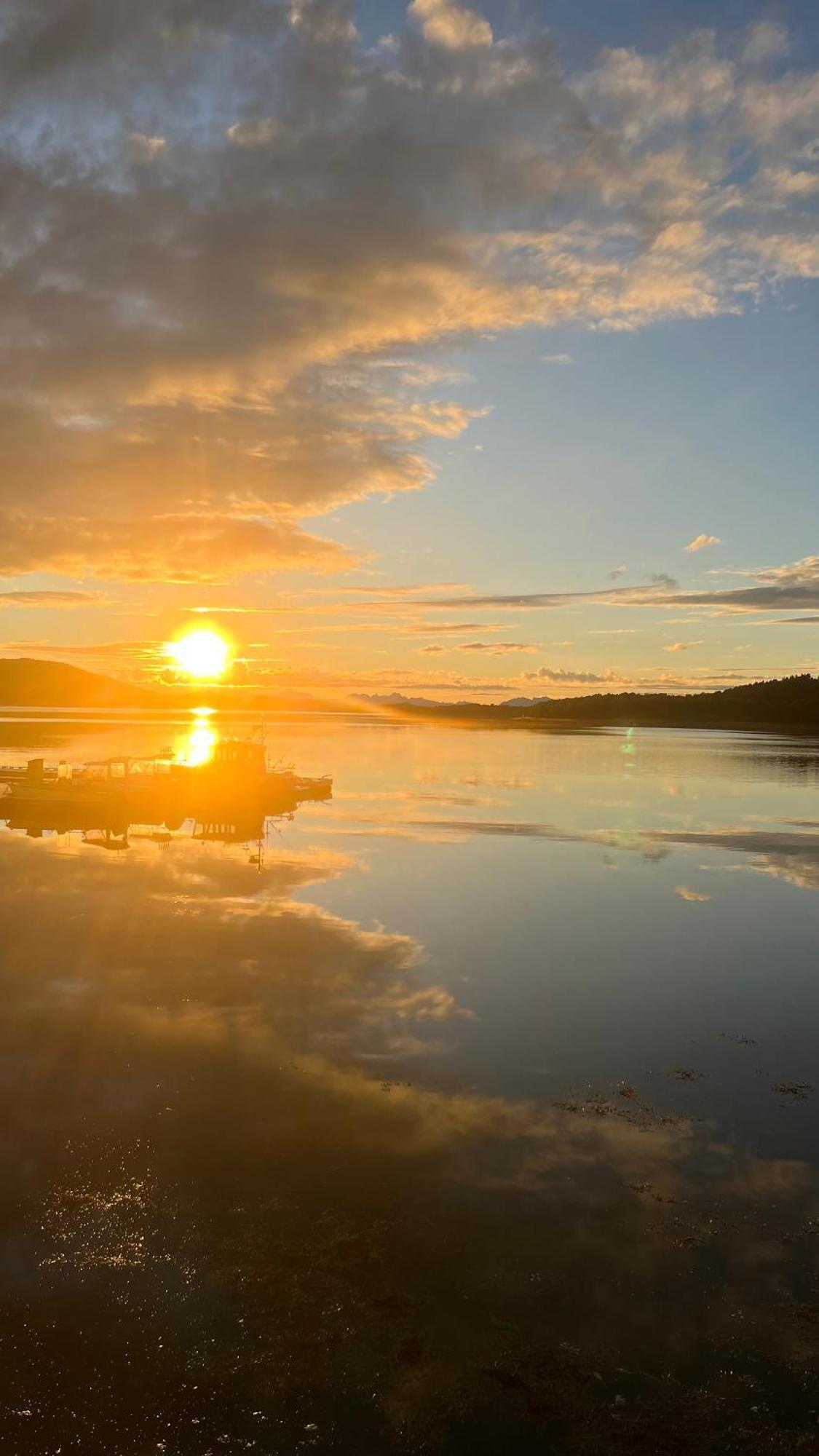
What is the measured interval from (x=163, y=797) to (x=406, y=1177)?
56714mm

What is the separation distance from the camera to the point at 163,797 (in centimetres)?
6900

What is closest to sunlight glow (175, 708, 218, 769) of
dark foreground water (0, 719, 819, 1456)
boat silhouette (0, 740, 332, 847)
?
boat silhouette (0, 740, 332, 847)

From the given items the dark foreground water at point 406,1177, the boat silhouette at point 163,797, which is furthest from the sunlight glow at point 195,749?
the dark foreground water at point 406,1177

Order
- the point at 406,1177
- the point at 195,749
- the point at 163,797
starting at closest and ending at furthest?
Answer: the point at 406,1177, the point at 163,797, the point at 195,749

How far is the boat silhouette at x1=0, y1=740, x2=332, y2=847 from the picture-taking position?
60375mm

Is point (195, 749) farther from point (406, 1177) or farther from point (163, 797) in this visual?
point (406, 1177)

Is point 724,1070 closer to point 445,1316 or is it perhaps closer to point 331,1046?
point 331,1046

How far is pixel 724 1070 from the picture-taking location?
2014 centimetres

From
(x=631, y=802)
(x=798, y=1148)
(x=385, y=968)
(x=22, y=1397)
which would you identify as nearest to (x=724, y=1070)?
(x=798, y=1148)

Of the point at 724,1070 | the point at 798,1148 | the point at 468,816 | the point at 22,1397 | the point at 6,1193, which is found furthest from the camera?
the point at 468,816

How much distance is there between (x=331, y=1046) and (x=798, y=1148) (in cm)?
958

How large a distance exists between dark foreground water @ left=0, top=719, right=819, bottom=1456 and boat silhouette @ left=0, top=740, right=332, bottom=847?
26.5 m

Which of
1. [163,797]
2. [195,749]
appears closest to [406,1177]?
[163,797]

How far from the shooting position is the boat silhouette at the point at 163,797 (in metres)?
60.4
